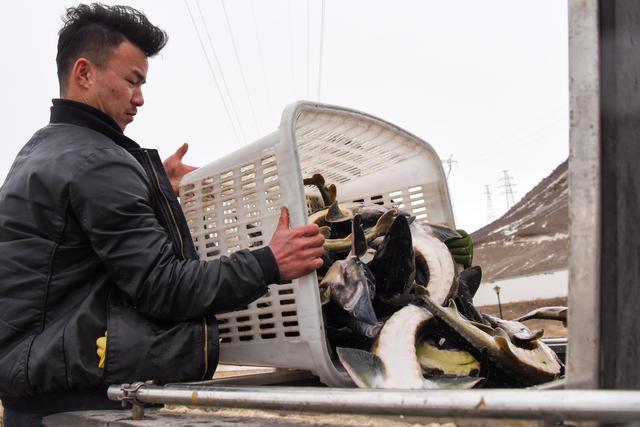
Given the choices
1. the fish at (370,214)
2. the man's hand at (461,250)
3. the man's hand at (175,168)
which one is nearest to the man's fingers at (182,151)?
the man's hand at (175,168)

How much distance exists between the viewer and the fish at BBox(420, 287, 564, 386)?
1588 millimetres

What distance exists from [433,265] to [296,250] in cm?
68

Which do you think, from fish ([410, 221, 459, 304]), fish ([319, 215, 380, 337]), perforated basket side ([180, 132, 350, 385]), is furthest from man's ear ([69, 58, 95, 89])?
fish ([410, 221, 459, 304])

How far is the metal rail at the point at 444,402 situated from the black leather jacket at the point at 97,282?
368 millimetres

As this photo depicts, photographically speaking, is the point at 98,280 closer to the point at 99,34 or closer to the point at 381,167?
the point at 99,34

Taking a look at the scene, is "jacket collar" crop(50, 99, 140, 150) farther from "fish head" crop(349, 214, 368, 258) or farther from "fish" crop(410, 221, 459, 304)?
"fish" crop(410, 221, 459, 304)

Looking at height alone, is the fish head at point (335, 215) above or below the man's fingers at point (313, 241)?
above

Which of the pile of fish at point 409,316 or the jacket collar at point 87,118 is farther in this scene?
the jacket collar at point 87,118

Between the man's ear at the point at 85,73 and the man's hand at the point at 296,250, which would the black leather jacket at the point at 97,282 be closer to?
the man's hand at the point at 296,250

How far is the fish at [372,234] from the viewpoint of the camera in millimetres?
2250

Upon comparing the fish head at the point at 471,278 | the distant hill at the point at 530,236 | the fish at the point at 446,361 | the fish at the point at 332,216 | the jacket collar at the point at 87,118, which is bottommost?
the fish at the point at 446,361

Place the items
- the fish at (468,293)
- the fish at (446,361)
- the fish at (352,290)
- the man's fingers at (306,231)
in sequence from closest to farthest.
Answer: the fish at (446,361), the man's fingers at (306,231), the fish at (352,290), the fish at (468,293)

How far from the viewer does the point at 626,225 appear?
98 centimetres

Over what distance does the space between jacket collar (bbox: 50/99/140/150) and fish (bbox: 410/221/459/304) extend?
3.59 feet
